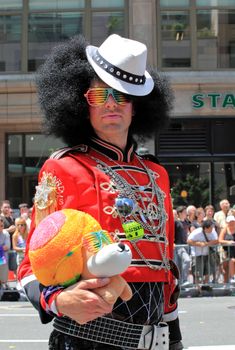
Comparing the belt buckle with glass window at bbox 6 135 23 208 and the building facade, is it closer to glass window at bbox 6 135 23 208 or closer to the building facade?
the building facade

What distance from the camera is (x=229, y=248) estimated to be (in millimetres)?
13109

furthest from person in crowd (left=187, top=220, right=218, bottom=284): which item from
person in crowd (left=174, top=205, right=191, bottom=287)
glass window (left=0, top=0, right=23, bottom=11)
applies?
glass window (left=0, top=0, right=23, bottom=11)

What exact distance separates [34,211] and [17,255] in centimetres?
1072

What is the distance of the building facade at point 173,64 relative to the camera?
20906 millimetres

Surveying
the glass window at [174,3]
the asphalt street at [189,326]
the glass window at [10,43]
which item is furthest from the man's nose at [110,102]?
the glass window at [174,3]

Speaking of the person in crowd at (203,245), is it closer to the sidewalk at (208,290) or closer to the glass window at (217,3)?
the sidewalk at (208,290)

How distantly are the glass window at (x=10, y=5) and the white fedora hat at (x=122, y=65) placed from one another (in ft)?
65.4

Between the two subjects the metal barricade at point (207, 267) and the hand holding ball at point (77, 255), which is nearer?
the hand holding ball at point (77, 255)

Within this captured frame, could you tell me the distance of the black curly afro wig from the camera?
8.52 feet

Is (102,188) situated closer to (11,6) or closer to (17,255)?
(17,255)

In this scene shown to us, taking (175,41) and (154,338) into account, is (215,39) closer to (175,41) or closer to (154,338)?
(175,41)

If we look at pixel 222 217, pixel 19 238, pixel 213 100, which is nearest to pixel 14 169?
Answer: pixel 213 100

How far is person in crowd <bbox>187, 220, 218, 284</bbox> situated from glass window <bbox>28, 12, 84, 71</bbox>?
1040cm

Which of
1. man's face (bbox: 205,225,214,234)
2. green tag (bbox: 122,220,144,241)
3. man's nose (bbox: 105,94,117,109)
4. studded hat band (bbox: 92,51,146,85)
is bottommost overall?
man's face (bbox: 205,225,214,234)
